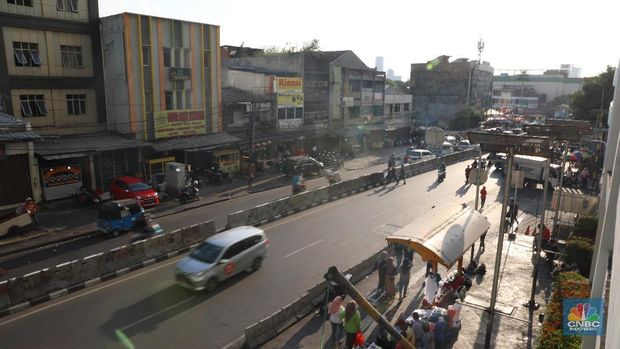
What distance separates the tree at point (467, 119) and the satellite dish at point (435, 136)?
24.2m

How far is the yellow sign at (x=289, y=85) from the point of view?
42.4m

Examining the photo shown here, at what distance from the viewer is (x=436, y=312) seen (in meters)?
11.9

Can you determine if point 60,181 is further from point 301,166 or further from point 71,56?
point 301,166

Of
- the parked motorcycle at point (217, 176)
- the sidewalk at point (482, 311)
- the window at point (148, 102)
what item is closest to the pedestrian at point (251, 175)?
the parked motorcycle at point (217, 176)

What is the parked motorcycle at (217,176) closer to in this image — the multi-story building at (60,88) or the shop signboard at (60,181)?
Answer: the multi-story building at (60,88)

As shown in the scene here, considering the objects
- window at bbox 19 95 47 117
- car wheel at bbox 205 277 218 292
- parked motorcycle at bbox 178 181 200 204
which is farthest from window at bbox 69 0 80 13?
car wheel at bbox 205 277 218 292

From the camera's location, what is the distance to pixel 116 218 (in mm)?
20547

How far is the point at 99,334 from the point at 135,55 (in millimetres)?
22809

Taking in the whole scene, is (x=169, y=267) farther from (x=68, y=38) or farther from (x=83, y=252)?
(x=68, y=38)

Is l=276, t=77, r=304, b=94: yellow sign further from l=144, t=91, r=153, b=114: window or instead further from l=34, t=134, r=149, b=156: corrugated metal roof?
l=34, t=134, r=149, b=156: corrugated metal roof

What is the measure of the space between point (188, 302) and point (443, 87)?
263 ft

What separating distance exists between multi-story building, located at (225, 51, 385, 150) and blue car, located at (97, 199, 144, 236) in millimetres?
24019

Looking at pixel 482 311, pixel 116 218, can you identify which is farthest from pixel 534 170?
pixel 116 218

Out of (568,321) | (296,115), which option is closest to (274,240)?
(568,321)
